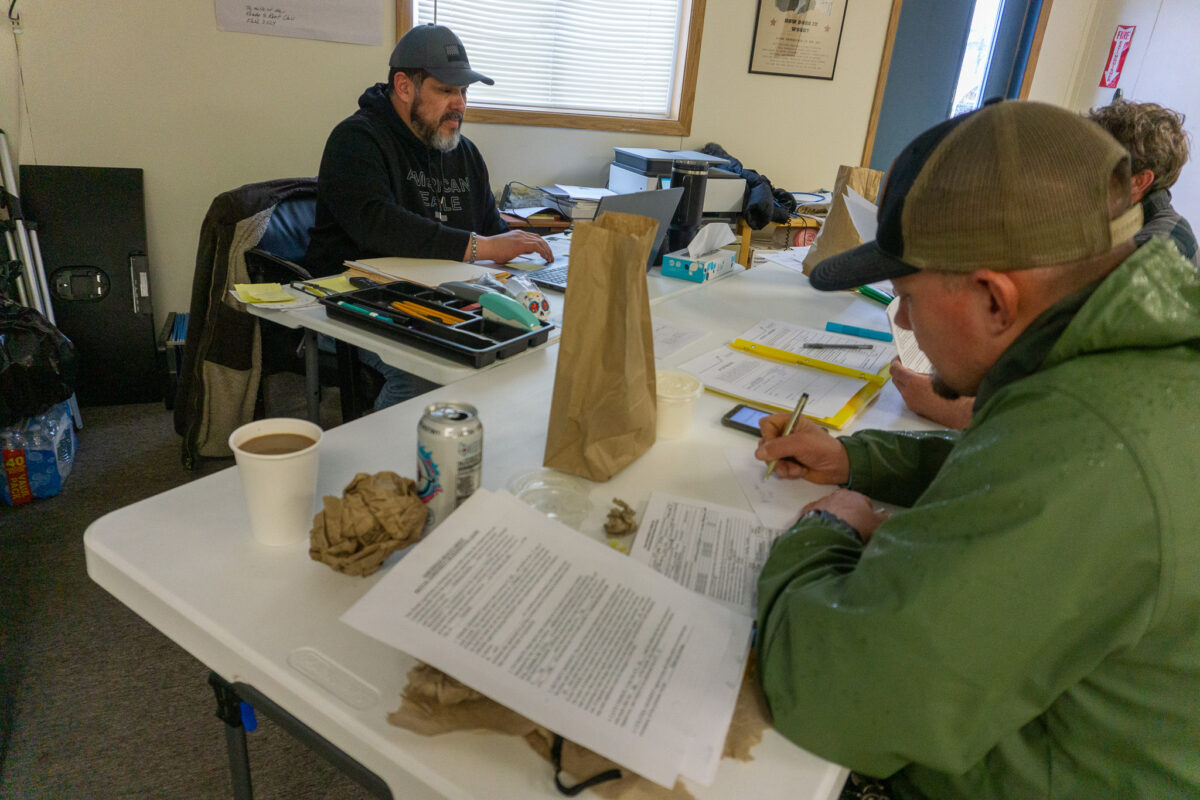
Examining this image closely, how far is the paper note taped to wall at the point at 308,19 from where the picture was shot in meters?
2.61

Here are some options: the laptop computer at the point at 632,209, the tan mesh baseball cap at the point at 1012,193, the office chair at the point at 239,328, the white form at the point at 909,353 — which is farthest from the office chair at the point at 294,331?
the tan mesh baseball cap at the point at 1012,193

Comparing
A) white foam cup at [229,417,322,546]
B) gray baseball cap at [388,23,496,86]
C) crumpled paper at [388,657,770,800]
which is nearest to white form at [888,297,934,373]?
crumpled paper at [388,657,770,800]

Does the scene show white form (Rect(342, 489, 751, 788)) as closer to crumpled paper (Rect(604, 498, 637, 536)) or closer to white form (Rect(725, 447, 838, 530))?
crumpled paper (Rect(604, 498, 637, 536))

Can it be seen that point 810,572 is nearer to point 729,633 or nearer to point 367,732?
point 729,633

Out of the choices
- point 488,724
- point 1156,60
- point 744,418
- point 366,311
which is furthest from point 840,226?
point 1156,60

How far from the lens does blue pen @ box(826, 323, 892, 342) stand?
5.57 ft

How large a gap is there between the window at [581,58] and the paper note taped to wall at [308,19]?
0.21 meters

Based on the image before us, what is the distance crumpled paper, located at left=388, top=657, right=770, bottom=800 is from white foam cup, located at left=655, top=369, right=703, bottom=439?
1.80ft

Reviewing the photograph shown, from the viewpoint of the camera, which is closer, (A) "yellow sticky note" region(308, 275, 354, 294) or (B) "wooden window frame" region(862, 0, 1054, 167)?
(A) "yellow sticky note" region(308, 275, 354, 294)

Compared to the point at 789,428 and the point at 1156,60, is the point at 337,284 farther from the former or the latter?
the point at 1156,60

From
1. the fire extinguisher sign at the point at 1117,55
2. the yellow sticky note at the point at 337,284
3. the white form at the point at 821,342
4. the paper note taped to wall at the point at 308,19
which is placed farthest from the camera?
the fire extinguisher sign at the point at 1117,55

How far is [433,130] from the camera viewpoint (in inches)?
90.5

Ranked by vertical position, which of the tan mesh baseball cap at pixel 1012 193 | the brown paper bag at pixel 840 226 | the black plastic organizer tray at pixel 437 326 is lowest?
the black plastic organizer tray at pixel 437 326

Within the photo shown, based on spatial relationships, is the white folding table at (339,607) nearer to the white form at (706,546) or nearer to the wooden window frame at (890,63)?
the white form at (706,546)
